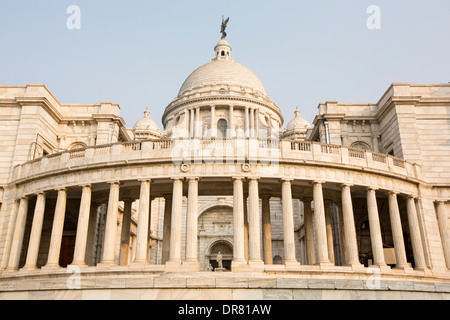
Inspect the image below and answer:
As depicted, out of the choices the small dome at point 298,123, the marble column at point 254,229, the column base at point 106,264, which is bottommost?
the column base at point 106,264

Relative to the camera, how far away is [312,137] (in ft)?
155

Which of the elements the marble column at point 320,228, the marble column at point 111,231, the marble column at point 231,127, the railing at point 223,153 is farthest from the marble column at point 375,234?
the marble column at point 231,127

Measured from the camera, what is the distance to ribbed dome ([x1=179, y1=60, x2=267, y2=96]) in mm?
71625

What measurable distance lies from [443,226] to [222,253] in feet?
105

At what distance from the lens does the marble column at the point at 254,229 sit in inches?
1017

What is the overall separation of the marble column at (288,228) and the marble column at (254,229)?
6.11 ft

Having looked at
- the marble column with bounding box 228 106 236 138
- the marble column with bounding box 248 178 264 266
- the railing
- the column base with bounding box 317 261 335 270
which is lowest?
the column base with bounding box 317 261 335 270

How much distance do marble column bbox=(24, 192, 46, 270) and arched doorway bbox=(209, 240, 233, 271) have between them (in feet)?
101

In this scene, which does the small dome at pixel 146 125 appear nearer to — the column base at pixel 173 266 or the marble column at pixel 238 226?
the marble column at pixel 238 226

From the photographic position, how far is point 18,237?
31.2m

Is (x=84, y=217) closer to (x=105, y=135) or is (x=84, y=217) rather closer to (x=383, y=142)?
(x=105, y=135)

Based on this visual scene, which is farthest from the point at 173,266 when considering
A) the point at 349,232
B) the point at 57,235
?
the point at 349,232

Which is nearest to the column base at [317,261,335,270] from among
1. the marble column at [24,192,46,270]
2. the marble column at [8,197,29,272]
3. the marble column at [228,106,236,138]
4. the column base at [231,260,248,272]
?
the column base at [231,260,248,272]

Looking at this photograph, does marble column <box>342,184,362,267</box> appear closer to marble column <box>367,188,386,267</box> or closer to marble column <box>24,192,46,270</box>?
marble column <box>367,188,386,267</box>
